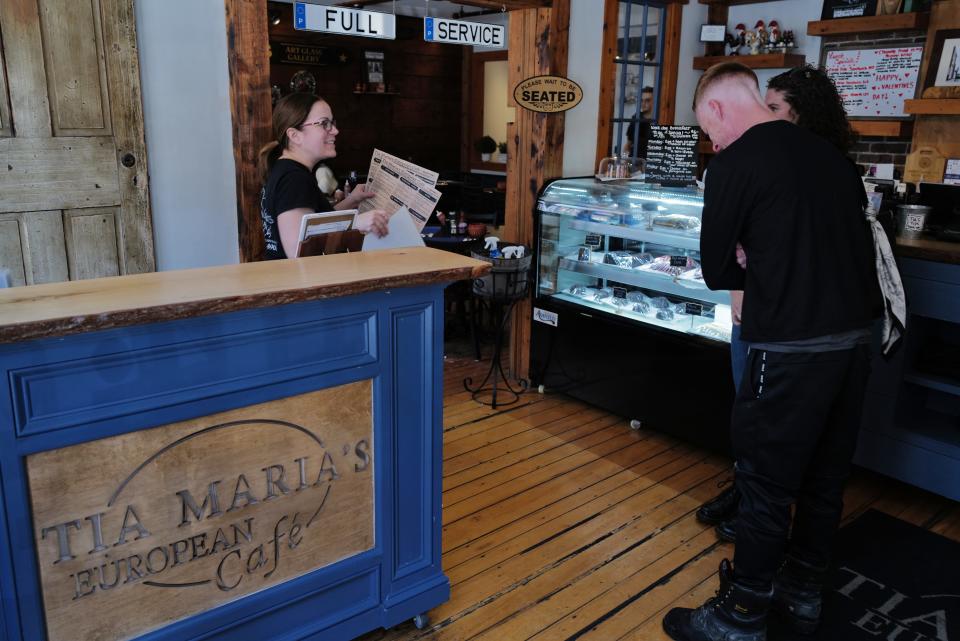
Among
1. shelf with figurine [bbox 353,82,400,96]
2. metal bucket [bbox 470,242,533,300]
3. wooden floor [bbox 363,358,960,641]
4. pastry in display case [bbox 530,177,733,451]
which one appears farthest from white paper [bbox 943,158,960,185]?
shelf with figurine [bbox 353,82,400,96]

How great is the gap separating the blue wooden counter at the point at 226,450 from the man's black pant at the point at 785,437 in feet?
3.10

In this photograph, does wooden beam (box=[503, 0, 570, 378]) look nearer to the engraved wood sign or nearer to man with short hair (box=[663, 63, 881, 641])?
man with short hair (box=[663, 63, 881, 641])

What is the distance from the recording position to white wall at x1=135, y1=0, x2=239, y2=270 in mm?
3031

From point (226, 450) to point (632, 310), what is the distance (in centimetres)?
260

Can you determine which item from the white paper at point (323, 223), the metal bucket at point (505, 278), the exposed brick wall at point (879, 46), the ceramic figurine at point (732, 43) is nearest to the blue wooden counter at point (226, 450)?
the white paper at point (323, 223)

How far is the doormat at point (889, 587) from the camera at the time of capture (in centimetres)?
243

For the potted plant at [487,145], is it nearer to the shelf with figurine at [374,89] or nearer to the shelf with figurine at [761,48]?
the shelf with figurine at [374,89]

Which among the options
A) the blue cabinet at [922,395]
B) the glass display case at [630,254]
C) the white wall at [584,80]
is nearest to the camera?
the blue cabinet at [922,395]

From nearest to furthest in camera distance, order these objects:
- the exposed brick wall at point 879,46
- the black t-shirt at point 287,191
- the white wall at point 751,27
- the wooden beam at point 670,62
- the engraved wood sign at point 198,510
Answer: the engraved wood sign at point 198,510
the black t-shirt at point 287,191
the exposed brick wall at point 879,46
the wooden beam at point 670,62
the white wall at point 751,27

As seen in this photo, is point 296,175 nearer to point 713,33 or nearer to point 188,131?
point 188,131

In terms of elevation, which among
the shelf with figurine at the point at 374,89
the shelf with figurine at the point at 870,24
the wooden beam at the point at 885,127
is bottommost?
the wooden beam at the point at 885,127

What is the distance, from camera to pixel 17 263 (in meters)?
2.92

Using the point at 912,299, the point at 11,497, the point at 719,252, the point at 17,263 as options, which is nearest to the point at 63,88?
the point at 17,263

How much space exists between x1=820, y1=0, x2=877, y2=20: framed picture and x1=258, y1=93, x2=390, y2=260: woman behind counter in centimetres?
388
